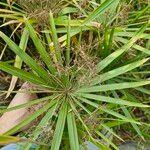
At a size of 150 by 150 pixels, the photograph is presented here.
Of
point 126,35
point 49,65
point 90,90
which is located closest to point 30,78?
point 49,65

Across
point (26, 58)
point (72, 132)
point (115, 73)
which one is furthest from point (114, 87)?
point (26, 58)

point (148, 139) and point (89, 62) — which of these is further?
point (148, 139)

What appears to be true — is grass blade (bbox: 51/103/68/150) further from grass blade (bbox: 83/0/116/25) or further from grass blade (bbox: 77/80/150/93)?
grass blade (bbox: 83/0/116/25)

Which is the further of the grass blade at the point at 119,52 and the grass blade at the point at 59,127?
the grass blade at the point at 119,52

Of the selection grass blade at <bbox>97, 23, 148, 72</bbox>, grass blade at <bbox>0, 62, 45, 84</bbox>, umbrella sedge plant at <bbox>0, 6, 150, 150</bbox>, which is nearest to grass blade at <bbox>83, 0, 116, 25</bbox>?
umbrella sedge plant at <bbox>0, 6, 150, 150</bbox>

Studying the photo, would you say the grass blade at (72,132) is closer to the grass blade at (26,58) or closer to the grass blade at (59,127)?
the grass blade at (59,127)

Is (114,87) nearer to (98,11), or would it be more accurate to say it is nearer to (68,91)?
(68,91)

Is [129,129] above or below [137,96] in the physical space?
below

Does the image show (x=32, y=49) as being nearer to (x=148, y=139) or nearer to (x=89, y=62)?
(x=89, y=62)

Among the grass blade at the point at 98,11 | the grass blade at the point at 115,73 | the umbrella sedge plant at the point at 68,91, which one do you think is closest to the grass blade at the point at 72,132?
the umbrella sedge plant at the point at 68,91

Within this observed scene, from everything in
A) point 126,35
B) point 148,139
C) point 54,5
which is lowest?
point 148,139

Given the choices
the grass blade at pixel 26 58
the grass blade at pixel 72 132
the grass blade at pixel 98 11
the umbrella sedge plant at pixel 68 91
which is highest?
the grass blade at pixel 98 11
